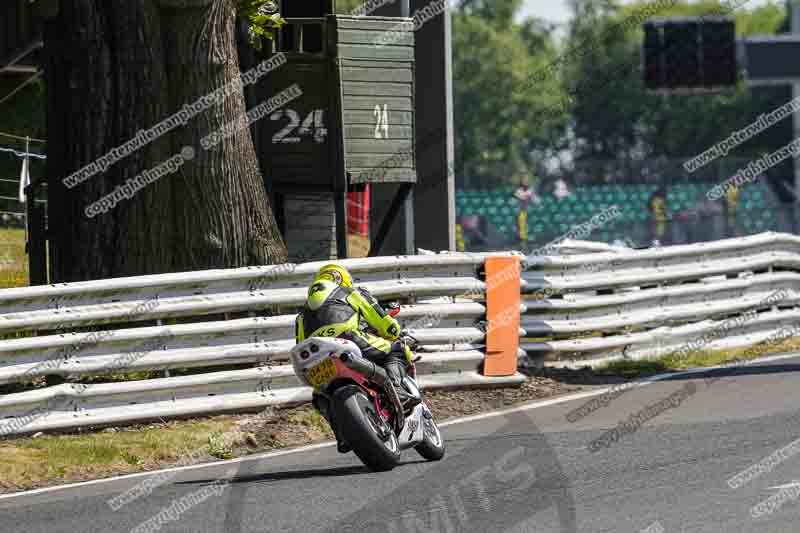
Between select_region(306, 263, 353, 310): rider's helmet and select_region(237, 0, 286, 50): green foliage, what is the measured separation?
572 centimetres

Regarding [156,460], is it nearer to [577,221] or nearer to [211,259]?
[211,259]

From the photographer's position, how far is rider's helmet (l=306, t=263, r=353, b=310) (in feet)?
30.2

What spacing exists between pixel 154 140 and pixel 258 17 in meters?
3.06

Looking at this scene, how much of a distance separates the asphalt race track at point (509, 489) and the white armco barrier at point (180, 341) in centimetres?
120

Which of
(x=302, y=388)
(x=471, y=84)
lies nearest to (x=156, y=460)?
(x=302, y=388)

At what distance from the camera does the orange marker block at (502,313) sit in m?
12.9

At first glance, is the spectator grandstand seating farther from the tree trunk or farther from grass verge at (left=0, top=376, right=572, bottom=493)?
grass verge at (left=0, top=376, right=572, bottom=493)

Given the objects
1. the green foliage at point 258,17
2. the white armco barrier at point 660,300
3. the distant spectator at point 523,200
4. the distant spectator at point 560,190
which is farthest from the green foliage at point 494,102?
Result: the green foliage at point 258,17

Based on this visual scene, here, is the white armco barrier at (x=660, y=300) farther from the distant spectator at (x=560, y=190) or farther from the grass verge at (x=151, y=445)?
the distant spectator at (x=560, y=190)

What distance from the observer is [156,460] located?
32.9ft

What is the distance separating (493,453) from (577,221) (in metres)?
40.7

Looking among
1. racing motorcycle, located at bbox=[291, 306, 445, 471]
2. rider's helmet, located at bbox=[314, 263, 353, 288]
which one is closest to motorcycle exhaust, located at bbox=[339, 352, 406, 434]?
racing motorcycle, located at bbox=[291, 306, 445, 471]

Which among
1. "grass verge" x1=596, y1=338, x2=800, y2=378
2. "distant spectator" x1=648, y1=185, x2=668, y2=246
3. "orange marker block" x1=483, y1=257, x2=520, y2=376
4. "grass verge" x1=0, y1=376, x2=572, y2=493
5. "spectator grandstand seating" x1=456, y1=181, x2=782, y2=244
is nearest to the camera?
"grass verge" x1=0, y1=376, x2=572, y2=493

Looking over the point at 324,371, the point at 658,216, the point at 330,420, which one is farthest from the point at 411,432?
the point at 658,216
